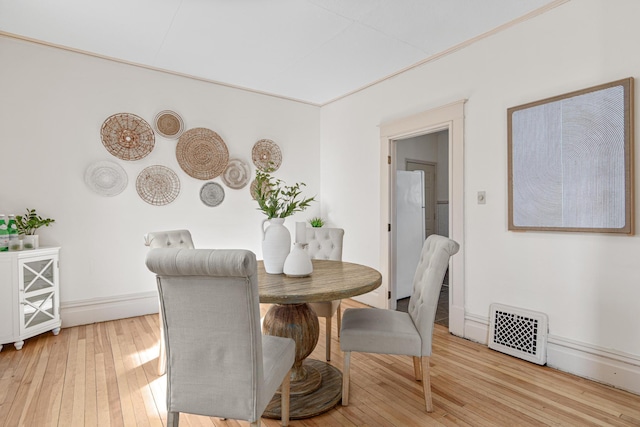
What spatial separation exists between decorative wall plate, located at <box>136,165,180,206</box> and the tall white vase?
2.14 metres

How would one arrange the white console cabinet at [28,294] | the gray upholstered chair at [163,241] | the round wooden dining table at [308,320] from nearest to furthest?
the round wooden dining table at [308,320] → the gray upholstered chair at [163,241] → the white console cabinet at [28,294]

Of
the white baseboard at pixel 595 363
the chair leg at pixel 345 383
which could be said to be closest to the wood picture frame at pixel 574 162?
the white baseboard at pixel 595 363

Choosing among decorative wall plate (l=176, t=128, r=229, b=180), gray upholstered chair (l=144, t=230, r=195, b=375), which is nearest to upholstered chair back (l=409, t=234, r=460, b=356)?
gray upholstered chair (l=144, t=230, r=195, b=375)

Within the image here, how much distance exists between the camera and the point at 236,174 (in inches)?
161

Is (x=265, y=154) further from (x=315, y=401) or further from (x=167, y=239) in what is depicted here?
(x=315, y=401)

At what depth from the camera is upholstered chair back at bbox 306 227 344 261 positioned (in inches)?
117

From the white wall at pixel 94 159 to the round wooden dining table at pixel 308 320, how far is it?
1.95 metres

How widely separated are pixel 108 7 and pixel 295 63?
1.65 m

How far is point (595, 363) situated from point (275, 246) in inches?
89.8

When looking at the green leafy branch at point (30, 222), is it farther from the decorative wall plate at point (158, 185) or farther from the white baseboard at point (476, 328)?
the white baseboard at point (476, 328)

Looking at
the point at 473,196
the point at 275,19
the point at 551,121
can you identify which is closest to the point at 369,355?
the point at 473,196

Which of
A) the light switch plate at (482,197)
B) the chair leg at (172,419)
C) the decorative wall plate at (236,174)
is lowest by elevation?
the chair leg at (172,419)

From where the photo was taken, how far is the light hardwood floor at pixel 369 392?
180 centimetres

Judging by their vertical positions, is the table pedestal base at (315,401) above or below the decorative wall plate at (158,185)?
below
